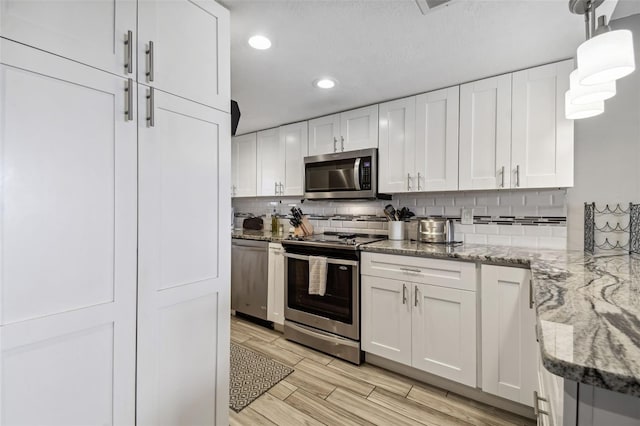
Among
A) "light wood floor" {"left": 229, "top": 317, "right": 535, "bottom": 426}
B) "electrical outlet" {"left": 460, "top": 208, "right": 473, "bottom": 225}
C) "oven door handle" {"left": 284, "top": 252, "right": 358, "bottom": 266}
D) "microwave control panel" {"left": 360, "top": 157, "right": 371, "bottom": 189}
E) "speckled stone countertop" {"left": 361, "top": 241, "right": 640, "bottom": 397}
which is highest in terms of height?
"microwave control panel" {"left": 360, "top": 157, "right": 371, "bottom": 189}

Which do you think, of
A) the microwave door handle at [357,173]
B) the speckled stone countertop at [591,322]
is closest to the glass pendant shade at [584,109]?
the speckled stone countertop at [591,322]

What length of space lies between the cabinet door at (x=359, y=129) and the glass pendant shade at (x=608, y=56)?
1.77m

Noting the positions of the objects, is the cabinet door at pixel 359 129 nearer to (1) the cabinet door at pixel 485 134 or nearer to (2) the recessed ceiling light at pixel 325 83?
(2) the recessed ceiling light at pixel 325 83

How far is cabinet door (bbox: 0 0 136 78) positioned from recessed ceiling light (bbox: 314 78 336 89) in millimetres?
1372

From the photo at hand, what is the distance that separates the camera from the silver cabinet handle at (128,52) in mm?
1062

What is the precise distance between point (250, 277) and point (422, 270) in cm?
186

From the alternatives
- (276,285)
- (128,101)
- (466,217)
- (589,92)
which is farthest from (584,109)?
(276,285)

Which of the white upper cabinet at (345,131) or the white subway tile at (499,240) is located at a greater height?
the white upper cabinet at (345,131)

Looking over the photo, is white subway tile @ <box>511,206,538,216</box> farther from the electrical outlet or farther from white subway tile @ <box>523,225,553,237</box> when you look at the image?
the electrical outlet

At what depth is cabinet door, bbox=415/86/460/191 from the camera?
2.29m

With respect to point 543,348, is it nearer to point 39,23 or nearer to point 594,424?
point 594,424

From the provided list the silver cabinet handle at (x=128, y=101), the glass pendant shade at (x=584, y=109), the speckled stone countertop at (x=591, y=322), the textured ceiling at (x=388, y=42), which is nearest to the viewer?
the speckled stone countertop at (x=591, y=322)

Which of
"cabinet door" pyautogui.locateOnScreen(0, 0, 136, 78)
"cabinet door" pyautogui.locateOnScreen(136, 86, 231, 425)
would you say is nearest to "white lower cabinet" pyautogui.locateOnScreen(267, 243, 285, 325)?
"cabinet door" pyautogui.locateOnScreen(136, 86, 231, 425)

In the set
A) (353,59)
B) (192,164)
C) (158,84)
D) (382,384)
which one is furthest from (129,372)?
(353,59)
